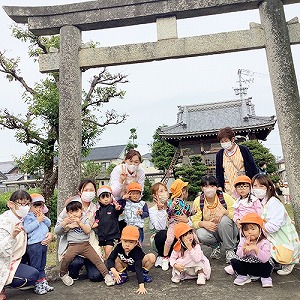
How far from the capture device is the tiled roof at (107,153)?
149 ft

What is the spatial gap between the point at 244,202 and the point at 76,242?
87.9 inches

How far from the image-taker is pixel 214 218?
423cm

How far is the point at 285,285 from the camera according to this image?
3271 mm

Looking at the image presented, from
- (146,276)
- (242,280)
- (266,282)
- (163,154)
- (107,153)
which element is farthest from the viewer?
(107,153)

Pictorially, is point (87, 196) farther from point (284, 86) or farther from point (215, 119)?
point (215, 119)

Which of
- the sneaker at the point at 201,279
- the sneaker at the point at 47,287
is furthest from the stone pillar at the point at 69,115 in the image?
the sneaker at the point at 201,279

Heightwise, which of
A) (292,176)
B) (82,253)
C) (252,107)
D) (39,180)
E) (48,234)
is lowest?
(82,253)

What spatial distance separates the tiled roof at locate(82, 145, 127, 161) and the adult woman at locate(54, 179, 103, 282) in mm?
40834

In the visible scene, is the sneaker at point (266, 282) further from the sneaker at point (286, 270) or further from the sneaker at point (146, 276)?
the sneaker at point (146, 276)

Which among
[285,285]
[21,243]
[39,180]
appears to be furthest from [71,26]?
[39,180]

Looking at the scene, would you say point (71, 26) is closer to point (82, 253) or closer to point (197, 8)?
point (197, 8)

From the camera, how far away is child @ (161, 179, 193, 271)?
13.8ft

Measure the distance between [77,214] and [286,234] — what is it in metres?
2.57

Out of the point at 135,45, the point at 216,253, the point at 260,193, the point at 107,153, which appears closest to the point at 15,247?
the point at 216,253
